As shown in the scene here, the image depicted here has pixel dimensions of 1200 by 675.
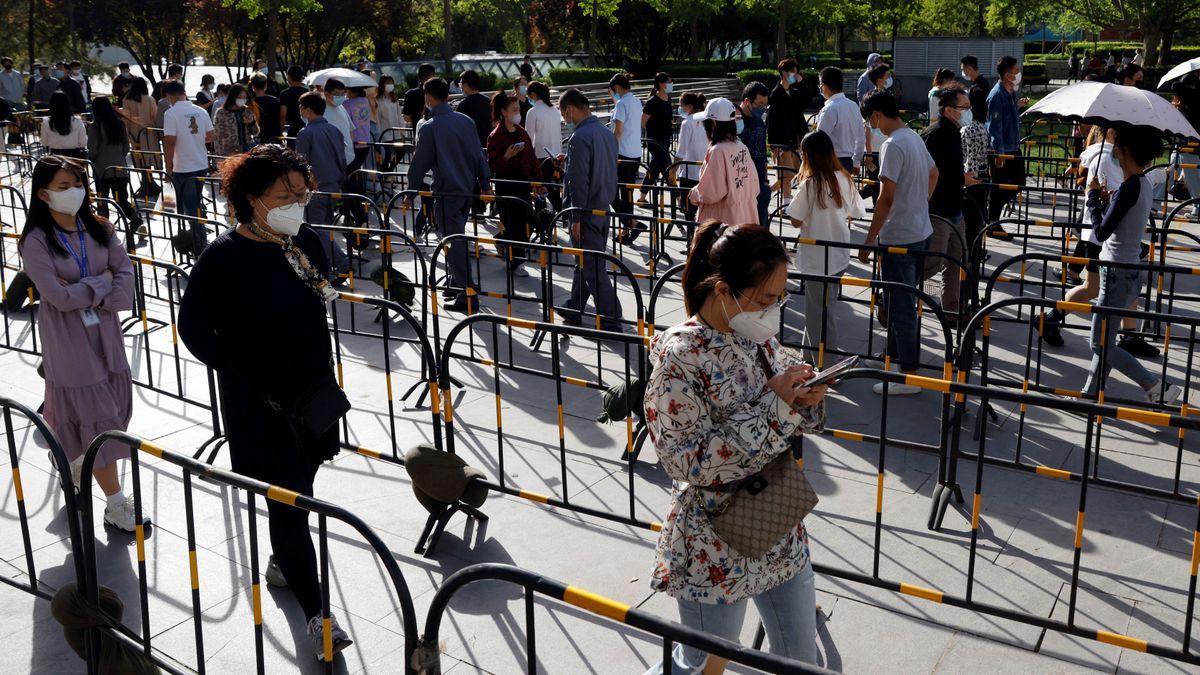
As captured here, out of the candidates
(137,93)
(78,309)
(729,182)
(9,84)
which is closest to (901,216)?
(729,182)

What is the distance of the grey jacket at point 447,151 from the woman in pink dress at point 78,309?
4.78m

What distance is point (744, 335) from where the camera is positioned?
3424 millimetres

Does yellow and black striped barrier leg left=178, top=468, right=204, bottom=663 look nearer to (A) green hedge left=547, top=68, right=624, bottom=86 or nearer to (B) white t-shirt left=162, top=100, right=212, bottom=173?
(B) white t-shirt left=162, top=100, right=212, bottom=173

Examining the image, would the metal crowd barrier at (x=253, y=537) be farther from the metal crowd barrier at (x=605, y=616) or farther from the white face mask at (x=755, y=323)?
the white face mask at (x=755, y=323)

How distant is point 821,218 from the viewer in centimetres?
810

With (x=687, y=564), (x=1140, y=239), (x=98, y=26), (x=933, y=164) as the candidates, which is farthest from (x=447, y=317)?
(x=98, y=26)

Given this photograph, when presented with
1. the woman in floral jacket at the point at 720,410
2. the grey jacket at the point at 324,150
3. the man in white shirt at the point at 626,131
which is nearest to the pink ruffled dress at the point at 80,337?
the woman in floral jacket at the point at 720,410

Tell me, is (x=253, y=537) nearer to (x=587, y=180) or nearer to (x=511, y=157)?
(x=587, y=180)

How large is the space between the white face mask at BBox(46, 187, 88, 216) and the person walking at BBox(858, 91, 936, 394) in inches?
188

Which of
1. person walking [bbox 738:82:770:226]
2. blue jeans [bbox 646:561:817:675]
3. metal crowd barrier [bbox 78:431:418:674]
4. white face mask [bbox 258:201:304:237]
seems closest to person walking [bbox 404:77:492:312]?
person walking [bbox 738:82:770:226]

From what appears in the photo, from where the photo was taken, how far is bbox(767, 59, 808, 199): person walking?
15.4 m

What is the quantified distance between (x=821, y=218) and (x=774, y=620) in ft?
16.0

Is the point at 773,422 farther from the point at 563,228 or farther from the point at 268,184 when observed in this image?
the point at 563,228

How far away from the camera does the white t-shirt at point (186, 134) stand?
13.3 metres
